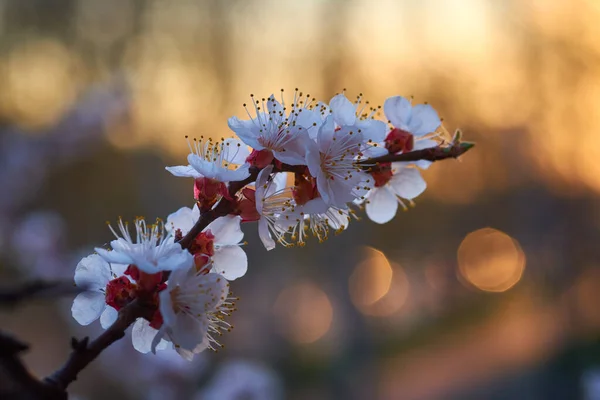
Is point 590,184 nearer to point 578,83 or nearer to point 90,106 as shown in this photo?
point 578,83

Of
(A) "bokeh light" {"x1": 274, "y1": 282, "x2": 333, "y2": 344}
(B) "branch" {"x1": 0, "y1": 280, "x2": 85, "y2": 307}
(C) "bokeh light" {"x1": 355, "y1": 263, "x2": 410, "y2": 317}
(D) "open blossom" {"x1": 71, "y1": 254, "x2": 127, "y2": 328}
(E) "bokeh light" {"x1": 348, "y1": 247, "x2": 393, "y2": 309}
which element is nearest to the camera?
(B) "branch" {"x1": 0, "y1": 280, "x2": 85, "y2": 307}

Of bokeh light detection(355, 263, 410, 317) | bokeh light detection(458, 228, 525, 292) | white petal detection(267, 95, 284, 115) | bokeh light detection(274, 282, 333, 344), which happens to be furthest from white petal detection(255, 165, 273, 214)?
bokeh light detection(458, 228, 525, 292)

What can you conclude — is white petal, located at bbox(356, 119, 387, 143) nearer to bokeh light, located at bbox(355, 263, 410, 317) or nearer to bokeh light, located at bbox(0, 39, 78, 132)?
bokeh light, located at bbox(0, 39, 78, 132)

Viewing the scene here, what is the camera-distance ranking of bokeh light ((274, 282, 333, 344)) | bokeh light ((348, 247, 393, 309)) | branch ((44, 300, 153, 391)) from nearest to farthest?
branch ((44, 300, 153, 391)), bokeh light ((348, 247, 393, 309)), bokeh light ((274, 282, 333, 344))

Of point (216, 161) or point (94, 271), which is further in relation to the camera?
point (216, 161)

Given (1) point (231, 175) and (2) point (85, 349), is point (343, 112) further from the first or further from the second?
(2) point (85, 349)

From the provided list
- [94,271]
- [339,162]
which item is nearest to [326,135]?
[339,162]
